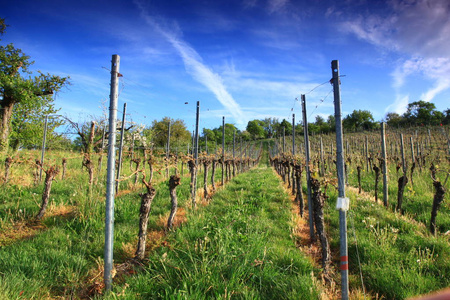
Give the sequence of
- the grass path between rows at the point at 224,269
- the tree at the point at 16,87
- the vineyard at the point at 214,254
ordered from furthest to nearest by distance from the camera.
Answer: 1. the tree at the point at 16,87
2. the vineyard at the point at 214,254
3. the grass path between rows at the point at 224,269

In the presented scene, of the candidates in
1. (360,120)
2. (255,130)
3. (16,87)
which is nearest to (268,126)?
(255,130)

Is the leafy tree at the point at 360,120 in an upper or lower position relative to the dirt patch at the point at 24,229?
upper

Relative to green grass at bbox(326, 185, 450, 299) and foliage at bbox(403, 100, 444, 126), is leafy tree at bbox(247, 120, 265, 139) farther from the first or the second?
green grass at bbox(326, 185, 450, 299)

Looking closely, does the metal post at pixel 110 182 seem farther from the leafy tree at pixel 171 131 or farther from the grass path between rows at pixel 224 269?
the leafy tree at pixel 171 131

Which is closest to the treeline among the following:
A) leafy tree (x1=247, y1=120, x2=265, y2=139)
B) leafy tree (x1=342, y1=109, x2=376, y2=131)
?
leafy tree (x1=342, y1=109, x2=376, y2=131)

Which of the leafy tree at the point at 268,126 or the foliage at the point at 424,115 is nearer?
the foliage at the point at 424,115

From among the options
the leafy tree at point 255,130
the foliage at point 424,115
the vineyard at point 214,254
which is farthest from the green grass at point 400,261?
the leafy tree at point 255,130

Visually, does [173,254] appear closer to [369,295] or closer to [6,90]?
[369,295]

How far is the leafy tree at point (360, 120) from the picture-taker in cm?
6762

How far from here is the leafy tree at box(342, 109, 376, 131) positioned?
67625 mm

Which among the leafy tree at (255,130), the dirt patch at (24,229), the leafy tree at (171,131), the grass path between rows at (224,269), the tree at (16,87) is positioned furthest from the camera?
the leafy tree at (255,130)

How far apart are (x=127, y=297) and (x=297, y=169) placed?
5771 millimetres

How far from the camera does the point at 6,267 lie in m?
3.45

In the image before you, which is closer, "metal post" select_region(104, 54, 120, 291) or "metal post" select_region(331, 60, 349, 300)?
"metal post" select_region(331, 60, 349, 300)
